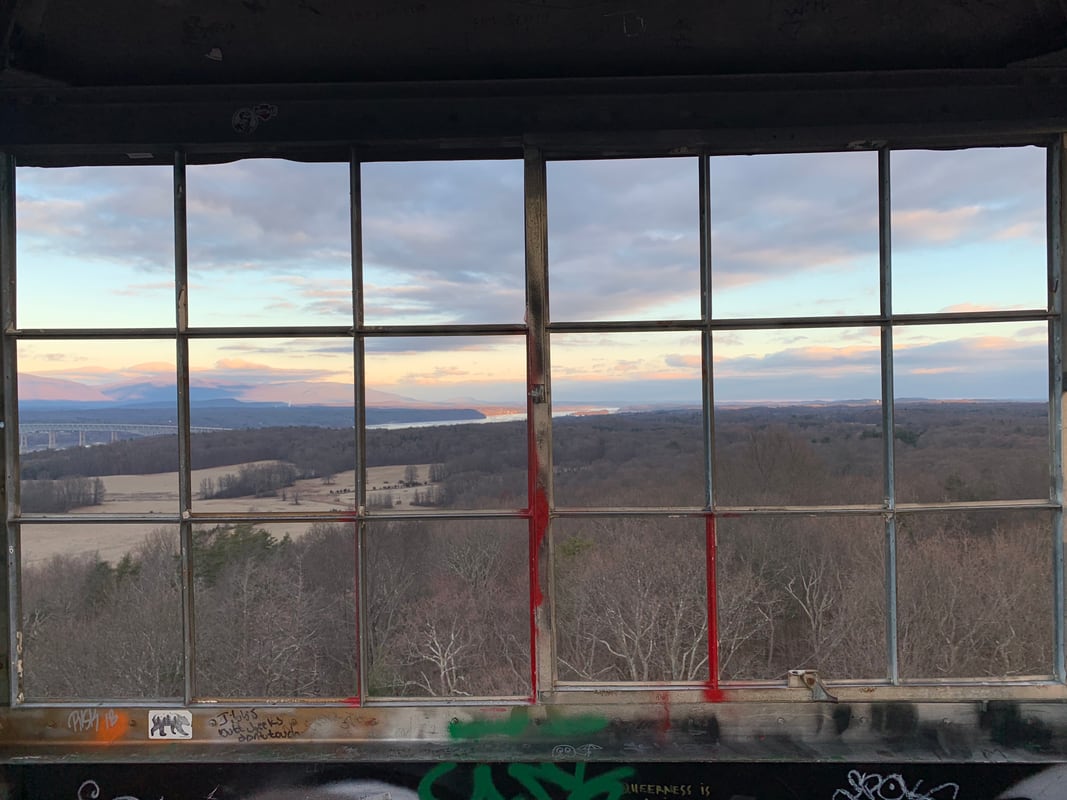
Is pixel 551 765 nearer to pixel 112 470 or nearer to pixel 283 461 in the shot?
pixel 283 461

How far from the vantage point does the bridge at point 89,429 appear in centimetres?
194

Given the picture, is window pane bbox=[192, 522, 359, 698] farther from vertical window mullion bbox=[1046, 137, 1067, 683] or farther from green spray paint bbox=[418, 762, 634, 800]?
vertical window mullion bbox=[1046, 137, 1067, 683]

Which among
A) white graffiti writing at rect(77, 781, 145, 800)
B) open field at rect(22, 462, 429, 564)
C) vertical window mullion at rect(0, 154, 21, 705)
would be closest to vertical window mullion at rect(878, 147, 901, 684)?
open field at rect(22, 462, 429, 564)

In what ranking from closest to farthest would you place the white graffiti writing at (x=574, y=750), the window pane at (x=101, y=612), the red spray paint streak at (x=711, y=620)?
the white graffiti writing at (x=574, y=750), the red spray paint streak at (x=711, y=620), the window pane at (x=101, y=612)

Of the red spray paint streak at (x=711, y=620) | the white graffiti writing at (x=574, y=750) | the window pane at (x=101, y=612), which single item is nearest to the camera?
the white graffiti writing at (x=574, y=750)

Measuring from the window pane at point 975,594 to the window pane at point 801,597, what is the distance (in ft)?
0.44

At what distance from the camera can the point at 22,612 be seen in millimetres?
1931

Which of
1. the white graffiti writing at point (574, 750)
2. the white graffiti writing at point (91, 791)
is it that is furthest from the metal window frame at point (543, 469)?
the white graffiti writing at point (91, 791)

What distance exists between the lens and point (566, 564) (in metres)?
1.96

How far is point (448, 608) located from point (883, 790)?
1730 millimetres

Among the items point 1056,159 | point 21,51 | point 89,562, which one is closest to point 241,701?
point 89,562

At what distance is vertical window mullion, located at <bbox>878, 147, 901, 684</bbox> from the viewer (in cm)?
185

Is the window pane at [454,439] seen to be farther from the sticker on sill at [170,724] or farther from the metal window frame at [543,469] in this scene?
the sticker on sill at [170,724]

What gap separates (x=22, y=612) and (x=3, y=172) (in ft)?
5.27
